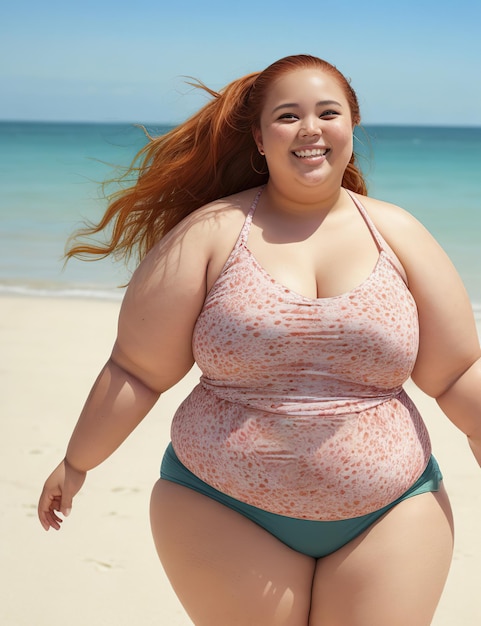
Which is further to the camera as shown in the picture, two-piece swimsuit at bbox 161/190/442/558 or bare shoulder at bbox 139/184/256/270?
bare shoulder at bbox 139/184/256/270

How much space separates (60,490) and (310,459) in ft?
2.45

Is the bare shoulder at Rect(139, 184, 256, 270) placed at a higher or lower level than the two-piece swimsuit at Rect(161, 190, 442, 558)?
higher

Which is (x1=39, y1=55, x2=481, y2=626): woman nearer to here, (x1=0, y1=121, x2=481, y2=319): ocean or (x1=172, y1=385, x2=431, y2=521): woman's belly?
(x1=172, y1=385, x2=431, y2=521): woman's belly

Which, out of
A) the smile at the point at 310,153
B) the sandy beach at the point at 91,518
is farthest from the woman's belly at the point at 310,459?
the sandy beach at the point at 91,518

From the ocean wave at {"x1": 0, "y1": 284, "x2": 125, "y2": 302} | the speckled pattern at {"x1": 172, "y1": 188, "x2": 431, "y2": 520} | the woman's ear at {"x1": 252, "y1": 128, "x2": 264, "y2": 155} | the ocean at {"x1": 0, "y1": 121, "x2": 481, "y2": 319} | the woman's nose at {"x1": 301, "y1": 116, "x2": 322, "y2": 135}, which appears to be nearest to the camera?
the speckled pattern at {"x1": 172, "y1": 188, "x2": 431, "y2": 520}

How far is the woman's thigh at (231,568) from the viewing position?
2.18 meters

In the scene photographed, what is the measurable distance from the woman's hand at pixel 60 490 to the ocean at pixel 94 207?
79 cm

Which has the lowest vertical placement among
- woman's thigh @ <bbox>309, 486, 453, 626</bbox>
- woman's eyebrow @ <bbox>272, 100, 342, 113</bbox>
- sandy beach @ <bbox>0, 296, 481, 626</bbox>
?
sandy beach @ <bbox>0, 296, 481, 626</bbox>

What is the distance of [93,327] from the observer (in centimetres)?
721

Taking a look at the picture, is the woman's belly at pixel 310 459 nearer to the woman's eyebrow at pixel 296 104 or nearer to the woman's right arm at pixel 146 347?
the woman's right arm at pixel 146 347

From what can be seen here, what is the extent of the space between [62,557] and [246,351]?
207cm

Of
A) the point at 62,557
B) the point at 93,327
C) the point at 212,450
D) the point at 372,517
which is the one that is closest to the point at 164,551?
the point at 212,450

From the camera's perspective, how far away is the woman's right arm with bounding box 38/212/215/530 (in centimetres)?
223

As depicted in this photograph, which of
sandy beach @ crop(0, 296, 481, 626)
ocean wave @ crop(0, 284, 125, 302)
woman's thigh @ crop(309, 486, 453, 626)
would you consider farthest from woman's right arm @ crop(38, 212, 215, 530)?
ocean wave @ crop(0, 284, 125, 302)
